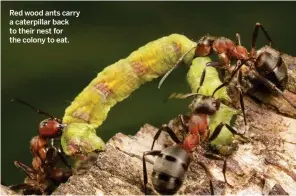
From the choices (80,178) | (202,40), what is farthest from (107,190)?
(202,40)

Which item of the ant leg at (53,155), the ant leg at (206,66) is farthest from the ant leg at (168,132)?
the ant leg at (53,155)

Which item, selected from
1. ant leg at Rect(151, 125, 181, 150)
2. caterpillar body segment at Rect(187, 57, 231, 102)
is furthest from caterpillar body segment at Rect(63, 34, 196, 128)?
ant leg at Rect(151, 125, 181, 150)

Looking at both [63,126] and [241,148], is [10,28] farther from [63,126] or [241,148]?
[241,148]

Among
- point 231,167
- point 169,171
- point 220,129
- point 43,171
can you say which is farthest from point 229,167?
point 43,171

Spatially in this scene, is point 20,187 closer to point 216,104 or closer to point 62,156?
point 62,156

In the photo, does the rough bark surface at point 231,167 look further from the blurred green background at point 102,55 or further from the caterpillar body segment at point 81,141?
the blurred green background at point 102,55

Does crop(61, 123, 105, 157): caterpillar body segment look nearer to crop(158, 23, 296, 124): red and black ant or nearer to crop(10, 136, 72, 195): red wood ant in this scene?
crop(10, 136, 72, 195): red wood ant
